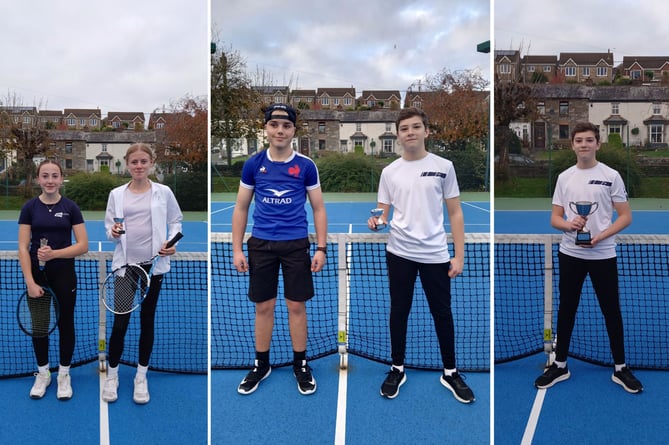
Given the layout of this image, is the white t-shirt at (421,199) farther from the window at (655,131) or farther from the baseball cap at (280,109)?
the window at (655,131)

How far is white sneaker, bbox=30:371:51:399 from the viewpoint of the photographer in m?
2.64

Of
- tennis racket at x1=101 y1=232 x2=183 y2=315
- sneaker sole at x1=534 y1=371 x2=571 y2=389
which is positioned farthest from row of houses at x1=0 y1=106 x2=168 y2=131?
sneaker sole at x1=534 y1=371 x2=571 y2=389

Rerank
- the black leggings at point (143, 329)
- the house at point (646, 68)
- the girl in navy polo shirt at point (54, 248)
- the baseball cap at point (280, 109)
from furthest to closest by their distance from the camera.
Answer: the black leggings at point (143, 329) < the girl in navy polo shirt at point (54, 248) < the house at point (646, 68) < the baseball cap at point (280, 109)

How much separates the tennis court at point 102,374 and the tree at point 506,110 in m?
1.59

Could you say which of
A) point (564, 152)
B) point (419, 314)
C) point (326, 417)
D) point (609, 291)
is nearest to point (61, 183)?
point (326, 417)

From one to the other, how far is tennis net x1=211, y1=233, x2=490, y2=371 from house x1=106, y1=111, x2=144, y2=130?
0.73 metres

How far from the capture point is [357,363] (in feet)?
8.67

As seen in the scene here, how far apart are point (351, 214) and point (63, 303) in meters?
1.60

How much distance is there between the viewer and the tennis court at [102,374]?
256 cm

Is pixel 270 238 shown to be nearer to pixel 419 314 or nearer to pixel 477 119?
pixel 419 314

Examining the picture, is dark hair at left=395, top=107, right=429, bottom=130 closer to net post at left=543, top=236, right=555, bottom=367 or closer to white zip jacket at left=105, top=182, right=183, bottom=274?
net post at left=543, top=236, right=555, bottom=367

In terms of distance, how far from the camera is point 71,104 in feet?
8.80

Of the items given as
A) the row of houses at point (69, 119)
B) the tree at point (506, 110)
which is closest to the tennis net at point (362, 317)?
the tree at point (506, 110)

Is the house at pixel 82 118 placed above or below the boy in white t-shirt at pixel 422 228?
above
